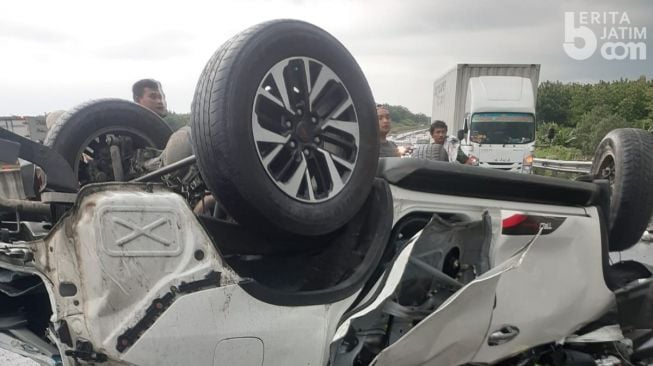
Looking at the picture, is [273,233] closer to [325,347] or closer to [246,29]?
[325,347]

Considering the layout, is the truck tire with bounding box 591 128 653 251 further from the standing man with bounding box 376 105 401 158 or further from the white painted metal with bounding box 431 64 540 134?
the white painted metal with bounding box 431 64 540 134

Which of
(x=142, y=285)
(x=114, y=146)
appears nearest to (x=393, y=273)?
(x=142, y=285)

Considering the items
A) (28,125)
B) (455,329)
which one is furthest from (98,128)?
(28,125)

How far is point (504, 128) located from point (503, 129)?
41mm

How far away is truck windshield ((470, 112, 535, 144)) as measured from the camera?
1420 centimetres

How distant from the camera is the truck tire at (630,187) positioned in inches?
121

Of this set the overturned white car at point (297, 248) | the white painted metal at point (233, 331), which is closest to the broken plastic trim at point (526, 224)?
the overturned white car at point (297, 248)

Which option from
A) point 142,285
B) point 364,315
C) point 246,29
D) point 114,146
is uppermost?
point 246,29

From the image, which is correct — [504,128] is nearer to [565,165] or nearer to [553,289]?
[565,165]

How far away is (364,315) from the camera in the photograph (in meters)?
1.93

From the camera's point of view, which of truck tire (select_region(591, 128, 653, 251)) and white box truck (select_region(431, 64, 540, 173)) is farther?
white box truck (select_region(431, 64, 540, 173))

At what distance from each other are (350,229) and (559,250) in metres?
1.19

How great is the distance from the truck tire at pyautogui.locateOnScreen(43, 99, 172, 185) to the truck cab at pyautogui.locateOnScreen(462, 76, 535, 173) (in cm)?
1208

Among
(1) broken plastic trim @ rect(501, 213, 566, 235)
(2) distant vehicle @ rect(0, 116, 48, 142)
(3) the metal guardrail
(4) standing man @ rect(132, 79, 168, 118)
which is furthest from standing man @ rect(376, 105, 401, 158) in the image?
(2) distant vehicle @ rect(0, 116, 48, 142)
